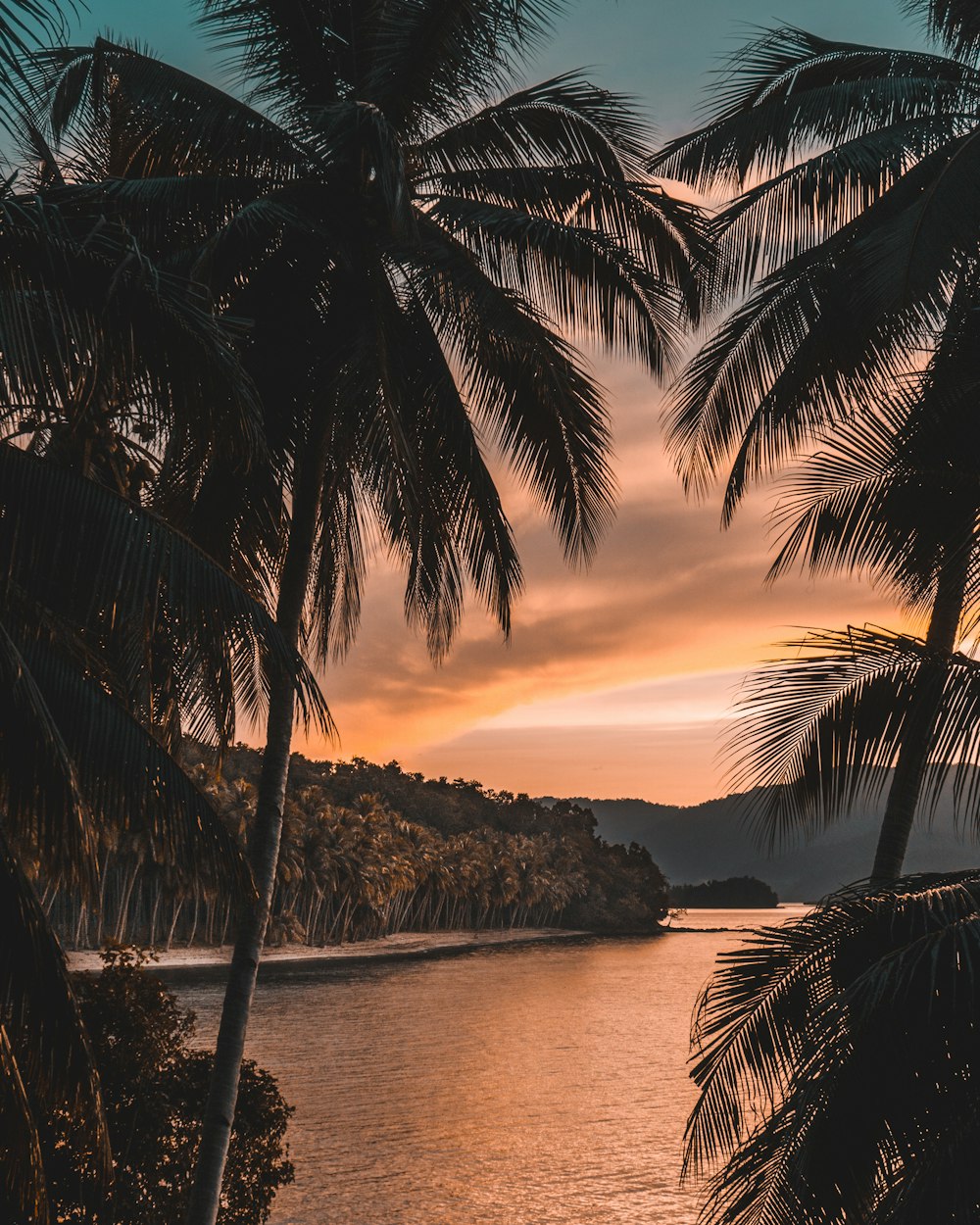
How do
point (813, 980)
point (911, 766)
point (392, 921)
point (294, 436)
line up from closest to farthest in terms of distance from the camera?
point (813, 980), point (911, 766), point (294, 436), point (392, 921)

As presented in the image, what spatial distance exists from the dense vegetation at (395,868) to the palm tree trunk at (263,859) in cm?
3447

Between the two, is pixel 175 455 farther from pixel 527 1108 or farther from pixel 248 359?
pixel 527 1108

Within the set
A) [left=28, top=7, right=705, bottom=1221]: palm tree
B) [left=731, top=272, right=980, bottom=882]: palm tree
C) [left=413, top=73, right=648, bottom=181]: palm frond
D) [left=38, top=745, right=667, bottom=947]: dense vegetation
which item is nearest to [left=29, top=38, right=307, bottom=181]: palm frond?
[left=28, top=7, right=705, bottom=1221]: palm tree

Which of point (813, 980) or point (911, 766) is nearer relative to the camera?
point (813, 980)

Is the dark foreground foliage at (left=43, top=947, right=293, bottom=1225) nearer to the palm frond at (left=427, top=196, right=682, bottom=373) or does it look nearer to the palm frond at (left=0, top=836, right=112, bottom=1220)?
the palm frond at (left=0, top=836, right=112, bottom=1220)

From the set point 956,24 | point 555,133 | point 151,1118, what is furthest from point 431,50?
point 151,1118

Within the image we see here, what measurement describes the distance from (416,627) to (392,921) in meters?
92.0

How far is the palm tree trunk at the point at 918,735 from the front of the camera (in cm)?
669

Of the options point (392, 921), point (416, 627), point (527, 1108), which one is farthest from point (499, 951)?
point (416, 627)

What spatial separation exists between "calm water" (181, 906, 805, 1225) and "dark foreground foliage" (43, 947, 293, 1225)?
11.2m

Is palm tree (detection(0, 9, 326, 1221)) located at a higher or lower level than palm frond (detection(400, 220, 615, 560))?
lower

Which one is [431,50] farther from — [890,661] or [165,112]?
[890,661]

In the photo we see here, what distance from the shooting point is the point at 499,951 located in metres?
102

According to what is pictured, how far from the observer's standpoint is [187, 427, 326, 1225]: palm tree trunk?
354 inches
